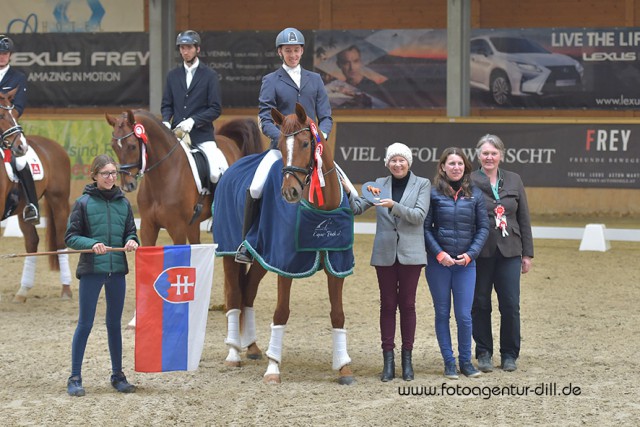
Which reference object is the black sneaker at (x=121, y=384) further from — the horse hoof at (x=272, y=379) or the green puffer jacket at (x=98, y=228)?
the horse hoof at (x=272, y=379)

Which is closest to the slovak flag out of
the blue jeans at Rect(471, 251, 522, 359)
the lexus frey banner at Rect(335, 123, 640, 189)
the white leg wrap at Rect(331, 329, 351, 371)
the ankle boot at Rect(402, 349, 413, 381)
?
the white leg wrap at Rect(331, 329, 351, 371)

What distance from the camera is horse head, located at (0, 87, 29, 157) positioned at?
8734 millimetres

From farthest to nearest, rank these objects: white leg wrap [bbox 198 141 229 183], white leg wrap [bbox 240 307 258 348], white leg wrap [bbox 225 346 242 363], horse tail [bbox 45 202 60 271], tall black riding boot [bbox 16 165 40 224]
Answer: horse tail [bbox 45 202 60 271], tall black riding boot [bbox 16 165 40 224], white leg wrap [bbox 198 141 229 183], white leg wrap [bbox 240 307 258 348], white leg wrap [bbox 225 346 242 363]

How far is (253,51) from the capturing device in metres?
17.5

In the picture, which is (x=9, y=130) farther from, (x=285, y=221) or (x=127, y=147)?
(x=285, y=221)

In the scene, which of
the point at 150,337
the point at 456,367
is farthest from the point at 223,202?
the point at 456,367

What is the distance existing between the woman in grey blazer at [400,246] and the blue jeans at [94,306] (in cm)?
152

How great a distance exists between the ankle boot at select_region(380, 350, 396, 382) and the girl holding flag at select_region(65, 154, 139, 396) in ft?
4.96

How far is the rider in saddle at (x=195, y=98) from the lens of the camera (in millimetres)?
9086

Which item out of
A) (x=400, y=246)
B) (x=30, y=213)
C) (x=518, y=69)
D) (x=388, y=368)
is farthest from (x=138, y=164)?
(x=518, y=69)

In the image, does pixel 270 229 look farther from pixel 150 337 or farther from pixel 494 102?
pixel 494 102

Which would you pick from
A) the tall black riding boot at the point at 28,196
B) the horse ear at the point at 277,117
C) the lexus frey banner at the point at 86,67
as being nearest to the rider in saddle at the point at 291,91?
the horse ear at the point at 277,117

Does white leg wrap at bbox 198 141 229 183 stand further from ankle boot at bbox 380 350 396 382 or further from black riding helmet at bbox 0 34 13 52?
ankle boot at bbox 380 350 396 382

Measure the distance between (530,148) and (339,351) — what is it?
873 centimetres
